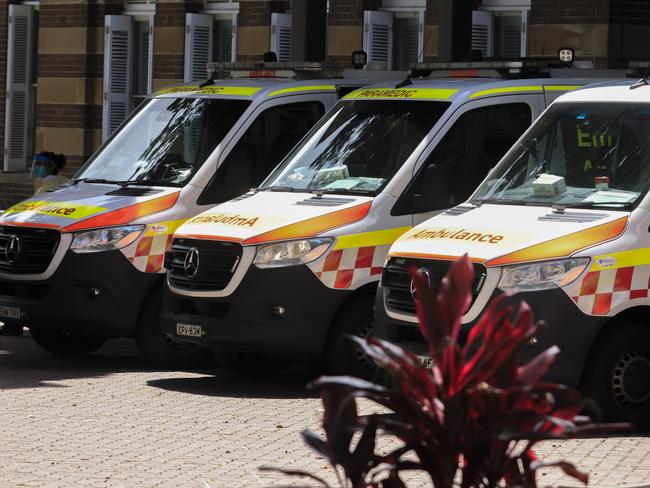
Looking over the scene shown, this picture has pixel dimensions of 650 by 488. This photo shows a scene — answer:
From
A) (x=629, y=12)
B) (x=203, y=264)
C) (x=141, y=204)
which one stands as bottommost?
(x=203, y=264)

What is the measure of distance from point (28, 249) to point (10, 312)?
54 centimetres

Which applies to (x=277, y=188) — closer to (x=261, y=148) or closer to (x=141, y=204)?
(x=261, y=148)

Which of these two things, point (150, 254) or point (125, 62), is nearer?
point (150, 254)

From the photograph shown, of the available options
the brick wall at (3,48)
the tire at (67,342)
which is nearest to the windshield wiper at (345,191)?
the tire at (67,342)

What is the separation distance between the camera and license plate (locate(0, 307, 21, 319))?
41.5 ft

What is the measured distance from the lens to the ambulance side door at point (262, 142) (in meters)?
12.8

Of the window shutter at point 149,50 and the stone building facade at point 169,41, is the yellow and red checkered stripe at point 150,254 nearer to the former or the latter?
the stone building facade at point 169,41

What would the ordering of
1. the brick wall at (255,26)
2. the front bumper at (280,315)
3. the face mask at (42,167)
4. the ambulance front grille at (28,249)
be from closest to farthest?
the front bumper at (280,315) → the ambulance front grille at (28,249) → the face mask at (42,167) → the brick wall at (255,26)

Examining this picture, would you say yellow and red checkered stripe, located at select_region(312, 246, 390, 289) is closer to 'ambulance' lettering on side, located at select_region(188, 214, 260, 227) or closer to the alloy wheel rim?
'ambulance' lettering on side, located at select_region(188, 214, 260, 227)

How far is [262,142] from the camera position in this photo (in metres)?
13.0

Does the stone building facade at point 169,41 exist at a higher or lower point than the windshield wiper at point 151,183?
higher

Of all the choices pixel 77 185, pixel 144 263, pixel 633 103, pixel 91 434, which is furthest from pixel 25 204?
pixel 633 103

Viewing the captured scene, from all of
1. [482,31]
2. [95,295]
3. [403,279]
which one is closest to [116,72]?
[482,31]

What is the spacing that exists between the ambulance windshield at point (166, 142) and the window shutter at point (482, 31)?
17.8 feet
